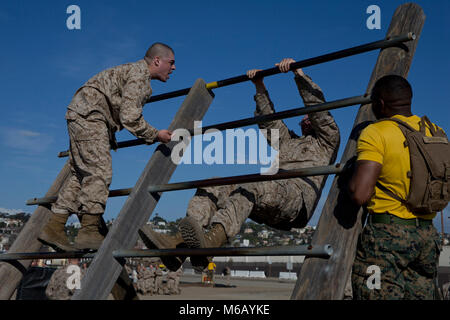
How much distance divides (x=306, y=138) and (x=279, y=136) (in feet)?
0.87

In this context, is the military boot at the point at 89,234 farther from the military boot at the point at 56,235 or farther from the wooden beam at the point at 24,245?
the wooden beam at the point at 24,245

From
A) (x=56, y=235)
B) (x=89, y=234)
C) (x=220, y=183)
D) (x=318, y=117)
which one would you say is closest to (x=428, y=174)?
(x=220, y=183)

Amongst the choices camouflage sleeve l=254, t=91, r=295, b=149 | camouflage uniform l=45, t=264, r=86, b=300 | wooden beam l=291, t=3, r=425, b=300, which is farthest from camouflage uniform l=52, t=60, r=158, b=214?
camouflage uniform l=45, t=264, r=86, b=300

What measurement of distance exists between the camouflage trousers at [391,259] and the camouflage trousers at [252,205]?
0.84m

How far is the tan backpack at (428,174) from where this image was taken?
6.83ft

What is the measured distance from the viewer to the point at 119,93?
3273 millimetres

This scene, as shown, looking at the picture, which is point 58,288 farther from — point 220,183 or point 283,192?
point 220,183

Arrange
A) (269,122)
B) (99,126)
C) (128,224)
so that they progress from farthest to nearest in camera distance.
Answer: (269,122), (99,126), (128,224)

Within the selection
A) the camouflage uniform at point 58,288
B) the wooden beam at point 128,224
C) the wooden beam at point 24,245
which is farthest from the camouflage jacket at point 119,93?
the camouflage uniform at point 58,288

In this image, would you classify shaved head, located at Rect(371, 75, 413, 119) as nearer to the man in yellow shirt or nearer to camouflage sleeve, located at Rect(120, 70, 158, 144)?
the man in yellow shirt

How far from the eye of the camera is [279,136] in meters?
3.90

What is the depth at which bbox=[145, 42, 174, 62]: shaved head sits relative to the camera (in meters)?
3.28

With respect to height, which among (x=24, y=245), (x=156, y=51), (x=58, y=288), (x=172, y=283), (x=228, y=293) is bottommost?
(x=24, y=245)

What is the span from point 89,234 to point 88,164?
17.0 inches
